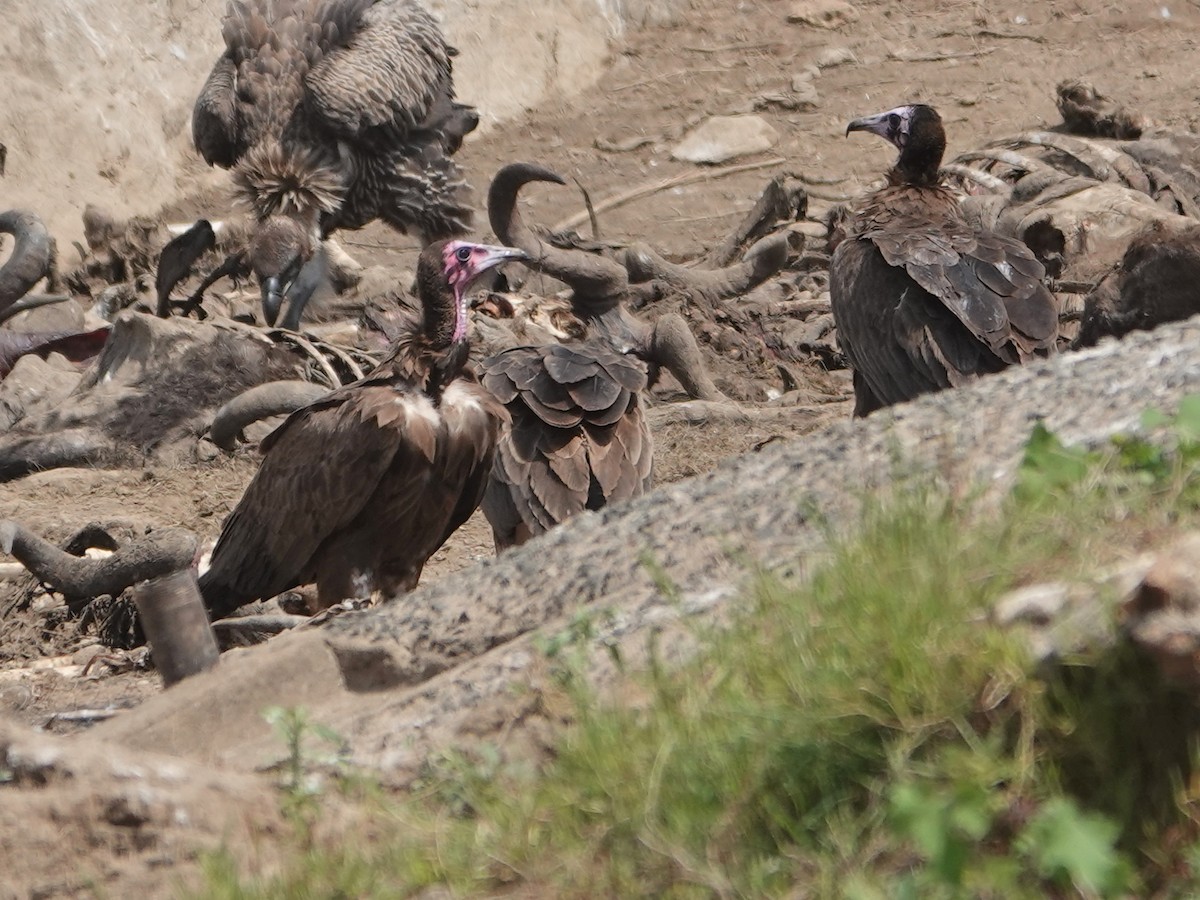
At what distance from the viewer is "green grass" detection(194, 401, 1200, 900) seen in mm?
2225

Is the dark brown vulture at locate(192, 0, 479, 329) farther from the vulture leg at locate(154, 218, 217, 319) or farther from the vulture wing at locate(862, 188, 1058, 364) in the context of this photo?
the vulture wing at locate(862, 188, 1058, 364)

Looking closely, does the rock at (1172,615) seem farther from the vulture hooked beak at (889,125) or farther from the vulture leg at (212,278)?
the vulture leg at (212,278)

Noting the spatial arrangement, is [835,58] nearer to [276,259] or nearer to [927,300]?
[276,259]

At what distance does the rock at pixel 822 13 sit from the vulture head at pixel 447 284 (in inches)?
482

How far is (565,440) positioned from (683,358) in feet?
9.74

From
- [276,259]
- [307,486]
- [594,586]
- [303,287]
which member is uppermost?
[594,586]

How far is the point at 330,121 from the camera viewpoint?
42.1 feet

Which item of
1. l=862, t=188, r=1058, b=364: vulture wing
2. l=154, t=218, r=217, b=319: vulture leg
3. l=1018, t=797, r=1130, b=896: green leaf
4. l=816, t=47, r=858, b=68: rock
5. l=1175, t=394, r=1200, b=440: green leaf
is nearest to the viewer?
l=1018, t=797, r=1130, b=896: green leaf

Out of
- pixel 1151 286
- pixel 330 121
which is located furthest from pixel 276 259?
pixel 1151 286

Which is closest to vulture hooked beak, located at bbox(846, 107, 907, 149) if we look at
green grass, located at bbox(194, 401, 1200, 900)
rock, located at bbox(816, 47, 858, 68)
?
green grass, located at bbox(194, 401, 1200, 900)

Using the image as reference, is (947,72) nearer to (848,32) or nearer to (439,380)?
(848,32)

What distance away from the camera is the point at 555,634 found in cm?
307

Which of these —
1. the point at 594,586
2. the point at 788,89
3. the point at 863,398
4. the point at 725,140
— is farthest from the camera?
the point at 788,89

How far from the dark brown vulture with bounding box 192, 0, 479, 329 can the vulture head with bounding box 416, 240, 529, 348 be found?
6373mm
